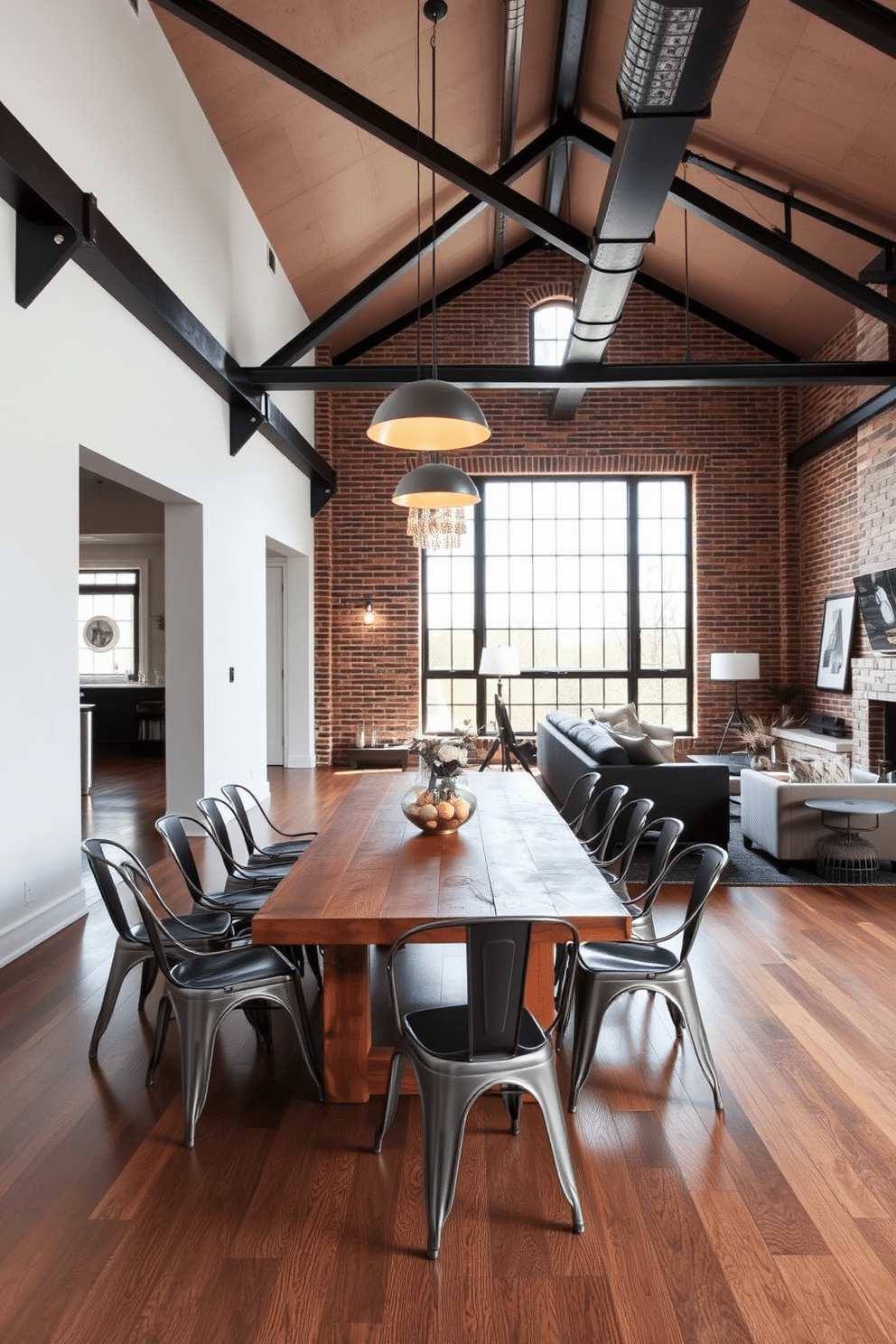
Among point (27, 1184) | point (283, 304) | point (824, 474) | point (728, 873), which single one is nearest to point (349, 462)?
point (283, 304)

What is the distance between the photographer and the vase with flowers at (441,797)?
3762 mm

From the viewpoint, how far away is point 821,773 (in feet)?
21.1

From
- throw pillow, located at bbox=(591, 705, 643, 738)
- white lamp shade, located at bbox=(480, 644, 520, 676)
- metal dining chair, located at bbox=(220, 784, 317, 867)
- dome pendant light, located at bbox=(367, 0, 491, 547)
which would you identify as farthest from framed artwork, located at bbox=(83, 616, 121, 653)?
metal dining chair, located at bbox=(220, 784, 317, 867)

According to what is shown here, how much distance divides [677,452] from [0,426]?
8.69 m

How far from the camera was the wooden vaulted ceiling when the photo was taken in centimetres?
595

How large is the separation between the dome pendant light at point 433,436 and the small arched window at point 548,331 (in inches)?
214

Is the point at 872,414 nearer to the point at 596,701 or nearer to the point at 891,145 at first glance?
the point at 891,145

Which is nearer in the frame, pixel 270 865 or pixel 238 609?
pixel 270 865

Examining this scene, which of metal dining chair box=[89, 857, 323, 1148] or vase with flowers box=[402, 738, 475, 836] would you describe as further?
vase with flowers box=[402, 738, 475, 836]

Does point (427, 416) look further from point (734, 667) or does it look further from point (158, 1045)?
point (734, 667)

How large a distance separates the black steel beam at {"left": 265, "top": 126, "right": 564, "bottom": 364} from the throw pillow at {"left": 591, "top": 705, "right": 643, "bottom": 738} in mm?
4358

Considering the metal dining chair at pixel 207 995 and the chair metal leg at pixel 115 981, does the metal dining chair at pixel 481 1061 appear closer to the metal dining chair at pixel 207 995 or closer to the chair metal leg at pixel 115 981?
the metal dining chair at pixel 207 995

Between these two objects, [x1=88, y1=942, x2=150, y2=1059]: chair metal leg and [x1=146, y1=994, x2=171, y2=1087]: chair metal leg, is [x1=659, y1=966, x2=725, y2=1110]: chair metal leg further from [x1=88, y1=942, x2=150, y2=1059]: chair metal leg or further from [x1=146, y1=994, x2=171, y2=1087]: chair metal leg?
[x1=88, y1=942, x2=150, y2=1059]: chair metal leg

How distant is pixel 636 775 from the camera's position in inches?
251
